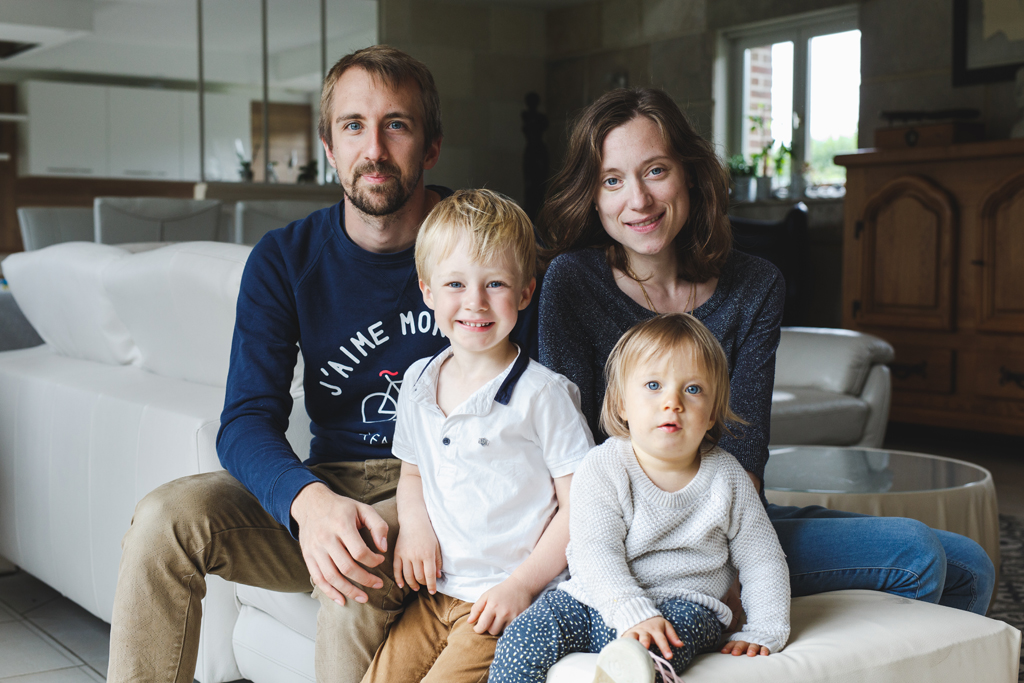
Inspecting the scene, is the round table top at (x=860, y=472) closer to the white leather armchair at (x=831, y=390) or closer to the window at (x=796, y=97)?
the white leather armchair at (x=831, y=390)

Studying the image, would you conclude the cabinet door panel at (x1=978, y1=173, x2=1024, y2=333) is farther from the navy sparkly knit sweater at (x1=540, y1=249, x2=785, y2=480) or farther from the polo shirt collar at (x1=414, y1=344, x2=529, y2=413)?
the polo shirt collar at (x1=414, y1=344, x2=529, y2=413)

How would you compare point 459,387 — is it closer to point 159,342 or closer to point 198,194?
point 159,342

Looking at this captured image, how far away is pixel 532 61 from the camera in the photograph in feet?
25.0

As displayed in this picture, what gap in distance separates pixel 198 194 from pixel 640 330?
5595mm

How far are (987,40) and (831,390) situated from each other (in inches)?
92.5

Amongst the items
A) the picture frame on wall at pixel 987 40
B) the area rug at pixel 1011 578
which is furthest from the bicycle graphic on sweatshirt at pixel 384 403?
the picture frame on wall at pixel 987 40

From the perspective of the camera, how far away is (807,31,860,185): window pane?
5539 millimetres

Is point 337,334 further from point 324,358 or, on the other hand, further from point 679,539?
point 679,539

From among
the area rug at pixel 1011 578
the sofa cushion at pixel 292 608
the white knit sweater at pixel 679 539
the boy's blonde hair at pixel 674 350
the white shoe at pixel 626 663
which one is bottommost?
the area rug at pixel 1011 578

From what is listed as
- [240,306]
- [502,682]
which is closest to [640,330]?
[502,682]

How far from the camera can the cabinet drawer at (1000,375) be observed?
380 centimetres

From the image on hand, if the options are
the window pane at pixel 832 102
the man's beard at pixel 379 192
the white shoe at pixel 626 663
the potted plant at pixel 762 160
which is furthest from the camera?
the potted plant at pixel 762 160

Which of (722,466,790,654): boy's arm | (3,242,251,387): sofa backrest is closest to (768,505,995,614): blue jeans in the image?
(722,466,790,654): boy's arm

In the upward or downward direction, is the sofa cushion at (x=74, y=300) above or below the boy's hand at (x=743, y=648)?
above
